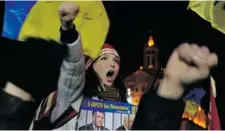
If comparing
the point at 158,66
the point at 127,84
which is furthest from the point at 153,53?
the point at 127,84

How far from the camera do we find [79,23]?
3799mm

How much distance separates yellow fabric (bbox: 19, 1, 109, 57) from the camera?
3.74 m

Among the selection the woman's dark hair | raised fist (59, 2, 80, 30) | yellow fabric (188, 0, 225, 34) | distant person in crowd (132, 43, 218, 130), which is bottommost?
distant person in crowd (132, 43, 218, 130)

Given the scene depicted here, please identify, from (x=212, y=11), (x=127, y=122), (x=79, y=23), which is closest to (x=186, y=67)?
(x=127, y=122)

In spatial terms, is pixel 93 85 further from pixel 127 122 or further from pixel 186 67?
pixel 186 67

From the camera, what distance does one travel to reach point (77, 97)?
3709 mm

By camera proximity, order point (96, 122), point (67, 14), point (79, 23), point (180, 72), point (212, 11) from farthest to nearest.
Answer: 1. point (212, 11)
2. point (79, 23)
3. point (96, 122)
4. point (67, 14)
5. point (180, 72)

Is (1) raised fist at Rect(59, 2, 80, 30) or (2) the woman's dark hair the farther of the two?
(2) the woman's dark hair

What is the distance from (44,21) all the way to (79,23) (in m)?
0.33

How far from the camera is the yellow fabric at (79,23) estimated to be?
374cm

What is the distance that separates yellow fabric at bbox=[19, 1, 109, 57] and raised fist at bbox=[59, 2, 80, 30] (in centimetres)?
18

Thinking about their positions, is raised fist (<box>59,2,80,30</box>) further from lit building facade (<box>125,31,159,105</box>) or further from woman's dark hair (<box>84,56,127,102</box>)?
lit building facade (<box>125,31,159,105</box>)

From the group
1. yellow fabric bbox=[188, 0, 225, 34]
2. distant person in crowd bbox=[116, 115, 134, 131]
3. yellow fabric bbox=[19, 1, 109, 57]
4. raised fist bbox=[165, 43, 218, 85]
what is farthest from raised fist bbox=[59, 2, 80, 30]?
raised fist bbox=[165, 43, 218, 85]

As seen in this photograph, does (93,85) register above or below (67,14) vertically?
below
